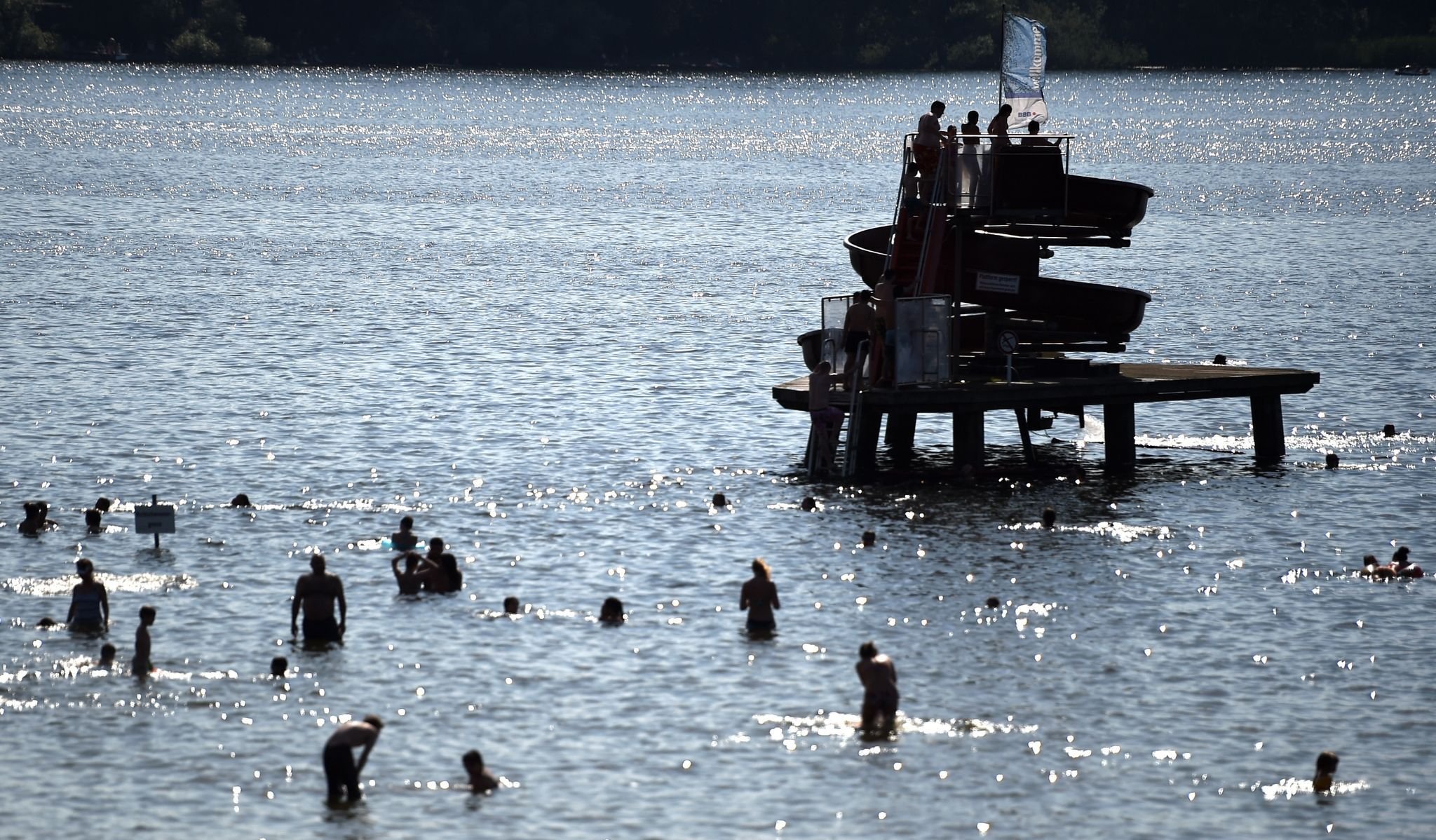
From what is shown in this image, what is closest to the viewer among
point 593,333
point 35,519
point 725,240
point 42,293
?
point 35,519

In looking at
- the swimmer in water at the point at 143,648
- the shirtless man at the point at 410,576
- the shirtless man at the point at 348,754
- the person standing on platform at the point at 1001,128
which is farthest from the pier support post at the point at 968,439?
the shirtless man at the point at 348,754

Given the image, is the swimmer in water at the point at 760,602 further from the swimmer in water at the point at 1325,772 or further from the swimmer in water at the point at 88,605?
the swimmer in water at the point at 88,605

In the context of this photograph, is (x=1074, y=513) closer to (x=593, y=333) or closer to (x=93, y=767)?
(x=93, y=767)

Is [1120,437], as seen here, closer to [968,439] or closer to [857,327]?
[968,439]

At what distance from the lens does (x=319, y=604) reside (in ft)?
103

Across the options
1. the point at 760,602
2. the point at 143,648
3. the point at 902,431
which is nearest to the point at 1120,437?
the point at 902,431

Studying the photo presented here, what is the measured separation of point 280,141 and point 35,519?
423ft

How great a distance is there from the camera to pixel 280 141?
163500 millimetres

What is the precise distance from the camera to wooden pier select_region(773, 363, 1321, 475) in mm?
40750

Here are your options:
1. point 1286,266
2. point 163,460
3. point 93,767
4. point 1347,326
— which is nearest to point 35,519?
point 163,460

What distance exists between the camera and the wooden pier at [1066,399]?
1604 inches

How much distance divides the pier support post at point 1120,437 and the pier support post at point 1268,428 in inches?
115

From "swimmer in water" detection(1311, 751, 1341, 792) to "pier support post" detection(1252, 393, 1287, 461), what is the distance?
19.3 m

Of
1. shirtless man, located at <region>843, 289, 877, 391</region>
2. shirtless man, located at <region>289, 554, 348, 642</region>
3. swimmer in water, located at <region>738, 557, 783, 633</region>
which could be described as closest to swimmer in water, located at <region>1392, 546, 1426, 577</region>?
shirtless man, located at <region>843, 289, 877, 391</region>
